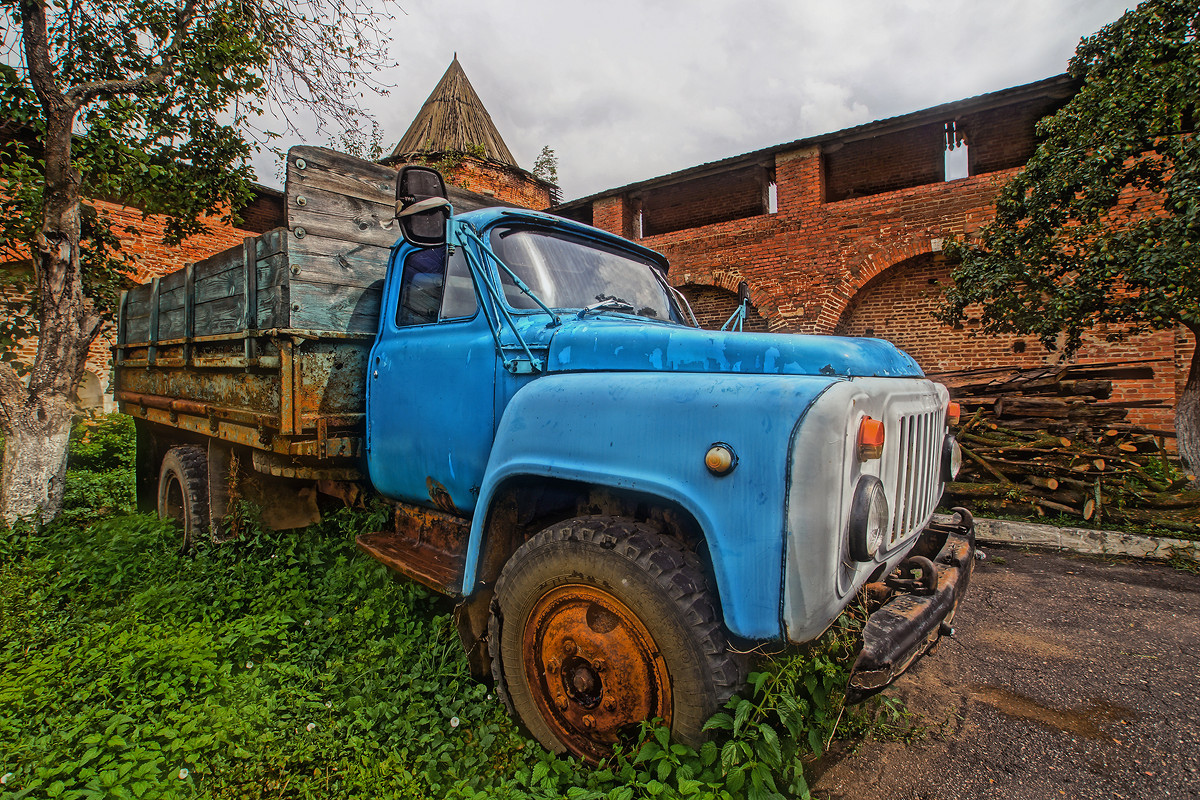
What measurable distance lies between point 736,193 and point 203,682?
14336 millimetres

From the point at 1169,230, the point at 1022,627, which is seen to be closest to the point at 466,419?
the point at 1022,627

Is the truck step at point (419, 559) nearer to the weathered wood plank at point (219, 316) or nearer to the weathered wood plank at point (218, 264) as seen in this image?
the weathered wood plank at point (219, 316)

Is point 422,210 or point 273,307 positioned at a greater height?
point 422,210

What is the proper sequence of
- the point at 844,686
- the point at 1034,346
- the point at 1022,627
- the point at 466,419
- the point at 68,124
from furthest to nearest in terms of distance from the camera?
the point at 1034,346, the point at 68,124, the point at 1022,627, the point at 466,419, the point at 844,686

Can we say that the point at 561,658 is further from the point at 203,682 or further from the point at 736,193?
the point at 736,193

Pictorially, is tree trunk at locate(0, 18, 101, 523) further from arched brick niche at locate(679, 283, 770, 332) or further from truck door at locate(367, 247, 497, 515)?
arched brick niche at locate(679, 283, 770, 332)

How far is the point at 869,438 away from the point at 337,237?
310cm

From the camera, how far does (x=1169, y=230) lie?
554cm

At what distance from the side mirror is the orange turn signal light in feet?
6.22

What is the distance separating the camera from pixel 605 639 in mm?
2037

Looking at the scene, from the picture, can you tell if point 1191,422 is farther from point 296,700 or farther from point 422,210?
point 296,700

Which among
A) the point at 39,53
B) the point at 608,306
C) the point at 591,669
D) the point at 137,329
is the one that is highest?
the point at 39,53

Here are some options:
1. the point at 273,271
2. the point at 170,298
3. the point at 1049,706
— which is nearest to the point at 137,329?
the point at 170,298

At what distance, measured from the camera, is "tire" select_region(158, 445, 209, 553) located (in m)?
4.28
